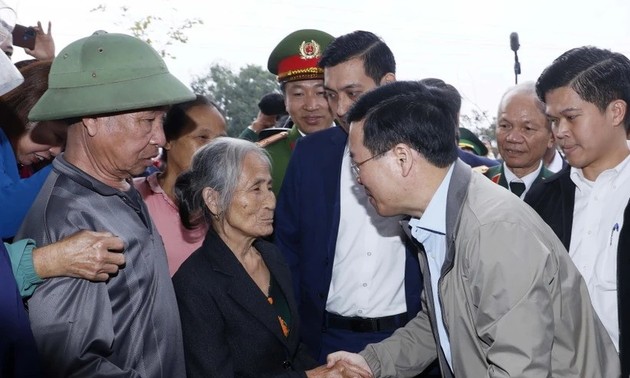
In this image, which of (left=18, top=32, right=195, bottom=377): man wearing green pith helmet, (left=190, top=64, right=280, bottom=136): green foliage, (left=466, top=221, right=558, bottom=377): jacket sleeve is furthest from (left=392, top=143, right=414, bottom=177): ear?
(left=190, top=64, right=280, bottom=136): green foliage

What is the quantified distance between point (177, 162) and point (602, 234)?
208cm

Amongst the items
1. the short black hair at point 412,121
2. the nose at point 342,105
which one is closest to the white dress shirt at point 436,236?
the short black hair at point 412,121

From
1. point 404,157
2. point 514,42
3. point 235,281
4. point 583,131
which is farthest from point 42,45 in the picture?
point 514,42

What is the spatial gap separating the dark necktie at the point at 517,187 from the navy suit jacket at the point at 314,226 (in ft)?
4.92

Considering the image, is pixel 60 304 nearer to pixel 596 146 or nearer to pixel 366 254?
pixel 366 254

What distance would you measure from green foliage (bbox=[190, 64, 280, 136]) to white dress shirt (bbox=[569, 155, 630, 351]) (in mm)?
11460

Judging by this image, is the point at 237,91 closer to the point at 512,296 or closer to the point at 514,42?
the point at 514,42

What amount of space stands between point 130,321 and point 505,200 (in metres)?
1.27

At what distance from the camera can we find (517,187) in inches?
191

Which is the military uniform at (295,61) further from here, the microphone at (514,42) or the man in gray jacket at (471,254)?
the microphone at (514,42)

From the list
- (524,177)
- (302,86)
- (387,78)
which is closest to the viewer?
(387,78)

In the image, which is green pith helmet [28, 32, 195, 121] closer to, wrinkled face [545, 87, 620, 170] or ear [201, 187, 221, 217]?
ear [201, 187, 221, 217]

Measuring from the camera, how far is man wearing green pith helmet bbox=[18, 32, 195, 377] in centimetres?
240

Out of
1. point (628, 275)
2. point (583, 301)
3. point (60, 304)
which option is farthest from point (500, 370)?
point (60, 304)
